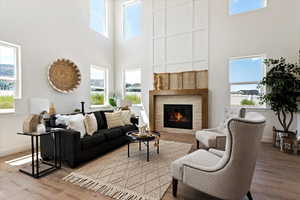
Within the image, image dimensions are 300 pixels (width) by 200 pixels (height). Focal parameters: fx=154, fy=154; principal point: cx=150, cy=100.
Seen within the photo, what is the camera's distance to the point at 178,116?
517cm

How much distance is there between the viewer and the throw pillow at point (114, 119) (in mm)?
3823

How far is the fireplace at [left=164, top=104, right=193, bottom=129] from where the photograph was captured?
197 inches

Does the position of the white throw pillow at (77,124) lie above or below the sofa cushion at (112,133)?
above

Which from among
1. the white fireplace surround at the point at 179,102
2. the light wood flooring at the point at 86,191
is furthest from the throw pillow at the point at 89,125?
the white fireplace surround at the point at 179,102

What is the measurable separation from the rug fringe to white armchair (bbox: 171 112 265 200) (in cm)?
63

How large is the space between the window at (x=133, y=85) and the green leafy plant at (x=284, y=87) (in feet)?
12.7

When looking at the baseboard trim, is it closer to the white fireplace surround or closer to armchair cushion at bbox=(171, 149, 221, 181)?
armchair cushion at bbox=(171, 149, 221, 181)

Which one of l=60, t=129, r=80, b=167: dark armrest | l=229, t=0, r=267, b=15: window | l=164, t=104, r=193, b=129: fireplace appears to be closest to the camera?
l=60, t=129, r=80, b=167: dark armrest

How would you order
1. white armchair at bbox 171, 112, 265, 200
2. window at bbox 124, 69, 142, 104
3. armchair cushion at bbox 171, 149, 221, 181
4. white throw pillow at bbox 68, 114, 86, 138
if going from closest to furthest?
white armchair at bbox 171, 112, 265, 200
armchair cushion at bbox 171, 149, 221, 181
white throw pillow at bbox 68, 114, 86, 138
window at bbox 124, 69, 142, 104

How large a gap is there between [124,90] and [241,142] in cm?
520

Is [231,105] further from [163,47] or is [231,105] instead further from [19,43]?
[19,43]

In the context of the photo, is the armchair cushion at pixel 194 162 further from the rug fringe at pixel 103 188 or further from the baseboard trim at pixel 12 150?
the baseboard trim at pixel 12 150

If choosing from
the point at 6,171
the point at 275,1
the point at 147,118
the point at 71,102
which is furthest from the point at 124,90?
the point at 275,1

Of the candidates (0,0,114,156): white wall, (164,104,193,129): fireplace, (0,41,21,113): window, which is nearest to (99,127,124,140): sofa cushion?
(0,0,114,156): white wall
